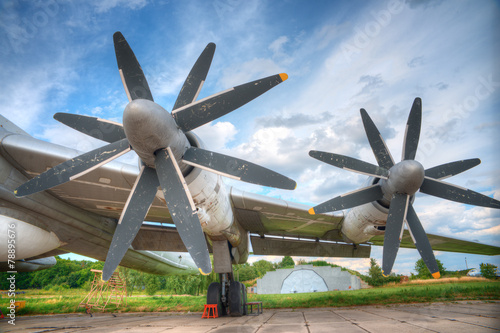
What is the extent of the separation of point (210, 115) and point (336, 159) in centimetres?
363

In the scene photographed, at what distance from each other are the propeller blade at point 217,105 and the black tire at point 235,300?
251 inches

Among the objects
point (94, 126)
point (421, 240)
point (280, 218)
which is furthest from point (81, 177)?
point (421, 240)

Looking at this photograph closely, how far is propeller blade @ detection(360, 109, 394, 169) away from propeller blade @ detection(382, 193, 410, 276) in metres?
0.87

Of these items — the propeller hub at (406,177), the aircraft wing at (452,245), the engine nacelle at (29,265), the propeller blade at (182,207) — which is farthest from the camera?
the engine nacelle at (29,265)

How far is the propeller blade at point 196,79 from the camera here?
5082mm

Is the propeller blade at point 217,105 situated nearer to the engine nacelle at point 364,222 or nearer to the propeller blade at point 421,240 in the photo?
the propeller blade at point 421,240

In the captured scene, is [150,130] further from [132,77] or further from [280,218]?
[280,218]

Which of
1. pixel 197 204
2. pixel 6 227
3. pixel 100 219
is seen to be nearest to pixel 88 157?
pixel 197 204

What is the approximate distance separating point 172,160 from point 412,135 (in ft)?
18.9

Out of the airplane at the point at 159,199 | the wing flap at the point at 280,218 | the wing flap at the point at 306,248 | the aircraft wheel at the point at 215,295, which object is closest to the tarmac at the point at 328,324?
the aircraft wheel at the point at 215,295

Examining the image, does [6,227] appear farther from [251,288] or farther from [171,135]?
[251,288]

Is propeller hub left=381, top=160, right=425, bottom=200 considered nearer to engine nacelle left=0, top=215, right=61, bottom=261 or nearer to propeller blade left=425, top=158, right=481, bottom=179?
propeller blade left=425, top=158, right=481, bottom=179

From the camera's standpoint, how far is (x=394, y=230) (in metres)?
6.55

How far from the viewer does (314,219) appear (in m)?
10.1
